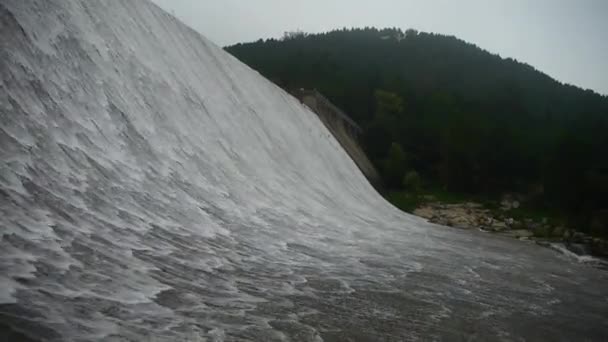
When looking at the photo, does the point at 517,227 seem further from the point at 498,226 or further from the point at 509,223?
the point at 509,223

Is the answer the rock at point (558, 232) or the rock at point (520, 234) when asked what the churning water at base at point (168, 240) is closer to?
the rock at point (520, 234)

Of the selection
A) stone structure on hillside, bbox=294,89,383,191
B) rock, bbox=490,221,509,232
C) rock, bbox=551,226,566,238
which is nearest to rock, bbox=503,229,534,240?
rock, bbox=490,221,509,232

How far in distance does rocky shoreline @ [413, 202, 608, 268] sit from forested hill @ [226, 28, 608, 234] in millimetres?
5109

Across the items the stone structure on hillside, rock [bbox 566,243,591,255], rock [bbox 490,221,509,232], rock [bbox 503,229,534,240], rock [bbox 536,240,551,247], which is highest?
the stone structure on hillside

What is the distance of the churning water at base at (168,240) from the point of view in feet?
11.0

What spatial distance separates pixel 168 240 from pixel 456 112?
5552 cm

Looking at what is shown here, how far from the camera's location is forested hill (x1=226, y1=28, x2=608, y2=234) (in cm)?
3622

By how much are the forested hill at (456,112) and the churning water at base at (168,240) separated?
2526cm

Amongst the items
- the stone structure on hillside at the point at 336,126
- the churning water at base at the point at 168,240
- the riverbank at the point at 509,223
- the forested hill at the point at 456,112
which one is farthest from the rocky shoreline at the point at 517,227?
the churning water at base at the point at 168,240

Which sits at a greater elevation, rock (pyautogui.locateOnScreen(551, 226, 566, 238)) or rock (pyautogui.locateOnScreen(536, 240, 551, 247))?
rock (pyautogui.locateOnScreen(551, 226, 566, 238))

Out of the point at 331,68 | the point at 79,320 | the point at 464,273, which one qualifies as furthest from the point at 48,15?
the point at 331,68

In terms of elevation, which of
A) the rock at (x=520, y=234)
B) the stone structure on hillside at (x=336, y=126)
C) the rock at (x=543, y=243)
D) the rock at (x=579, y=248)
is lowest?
the rock at (x=579, y=248)

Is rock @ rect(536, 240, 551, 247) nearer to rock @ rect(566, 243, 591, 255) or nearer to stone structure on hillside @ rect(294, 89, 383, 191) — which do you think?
rock @ rect(566, 243, 591, 255)

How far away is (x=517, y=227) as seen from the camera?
2275 cm
